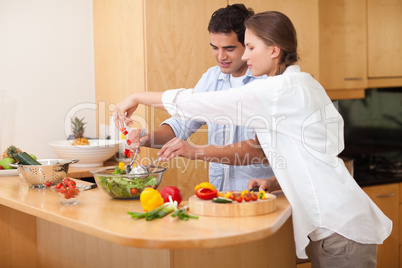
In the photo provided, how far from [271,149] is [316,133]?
0.16 m

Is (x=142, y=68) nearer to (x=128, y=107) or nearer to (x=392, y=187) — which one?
(x=128, y=107)

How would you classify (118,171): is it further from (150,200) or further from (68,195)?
(150,200)

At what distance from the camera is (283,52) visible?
201 cm

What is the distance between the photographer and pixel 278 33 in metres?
1.97

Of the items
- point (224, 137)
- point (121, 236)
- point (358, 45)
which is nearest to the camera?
point (121, 236)

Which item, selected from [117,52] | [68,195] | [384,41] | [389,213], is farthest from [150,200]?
[384,41]

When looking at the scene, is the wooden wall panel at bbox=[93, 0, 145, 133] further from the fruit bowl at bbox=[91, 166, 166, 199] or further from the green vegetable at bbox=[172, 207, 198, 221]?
the green vegetable at bbox=[172, 207, 198, 221]

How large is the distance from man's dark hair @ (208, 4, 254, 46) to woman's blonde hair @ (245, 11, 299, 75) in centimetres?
45

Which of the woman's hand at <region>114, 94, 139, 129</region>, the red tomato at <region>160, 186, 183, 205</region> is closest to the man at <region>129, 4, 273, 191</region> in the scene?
the woman's hand at <region>114, 94, 139, 129</region>

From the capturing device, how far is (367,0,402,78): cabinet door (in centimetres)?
383

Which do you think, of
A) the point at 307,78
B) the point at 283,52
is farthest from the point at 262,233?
the point at 283,52

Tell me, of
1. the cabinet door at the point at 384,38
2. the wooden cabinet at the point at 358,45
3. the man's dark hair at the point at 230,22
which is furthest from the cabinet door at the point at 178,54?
the cabinet door at the point at 384,38

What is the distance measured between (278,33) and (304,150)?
432mm

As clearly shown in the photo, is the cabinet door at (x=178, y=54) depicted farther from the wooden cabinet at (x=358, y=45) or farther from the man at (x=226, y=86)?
the wooden cabinet at (x=358, y=45)
